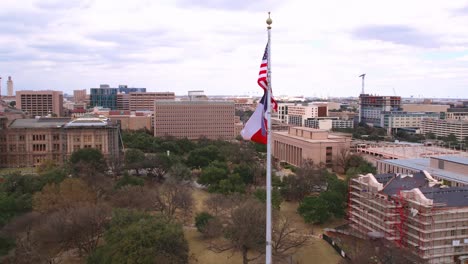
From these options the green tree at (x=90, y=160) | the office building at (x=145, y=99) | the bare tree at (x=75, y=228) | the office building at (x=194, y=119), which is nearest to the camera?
the bare tree at (x=75, y=228)

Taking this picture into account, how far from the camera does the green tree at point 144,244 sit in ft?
80.5

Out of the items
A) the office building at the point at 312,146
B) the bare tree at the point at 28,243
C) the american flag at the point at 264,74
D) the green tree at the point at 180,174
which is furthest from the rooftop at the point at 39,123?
the american flag at the point at 264,74

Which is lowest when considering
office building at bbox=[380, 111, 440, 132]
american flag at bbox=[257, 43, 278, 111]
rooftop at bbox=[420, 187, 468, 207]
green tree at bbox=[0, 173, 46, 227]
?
green tree at bbox=[0, 173, 46, 227]

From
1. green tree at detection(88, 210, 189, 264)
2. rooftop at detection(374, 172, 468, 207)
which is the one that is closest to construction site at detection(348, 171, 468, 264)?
rooftop at detection(374, 172, 468, 207)

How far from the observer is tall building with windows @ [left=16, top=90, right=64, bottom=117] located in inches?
5463

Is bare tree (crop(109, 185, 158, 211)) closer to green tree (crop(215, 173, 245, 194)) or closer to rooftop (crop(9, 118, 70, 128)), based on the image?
green tree (crop(215, 173, 245, 194))

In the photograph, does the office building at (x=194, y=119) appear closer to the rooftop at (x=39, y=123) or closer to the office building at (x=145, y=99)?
the rooftop at (x=39, y=123)

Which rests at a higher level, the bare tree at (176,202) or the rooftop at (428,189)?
the rooftop at (428,189)

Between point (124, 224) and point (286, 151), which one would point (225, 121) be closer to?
point (286, 151)

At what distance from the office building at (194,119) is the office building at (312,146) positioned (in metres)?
40.1

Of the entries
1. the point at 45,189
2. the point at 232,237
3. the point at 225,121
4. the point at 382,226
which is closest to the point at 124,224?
the point at 232,237

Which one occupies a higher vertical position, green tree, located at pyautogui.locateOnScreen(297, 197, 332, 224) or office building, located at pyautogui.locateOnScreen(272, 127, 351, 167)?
office building, located at pyautogui.locateOnScreen(272, 127, 351, 167)

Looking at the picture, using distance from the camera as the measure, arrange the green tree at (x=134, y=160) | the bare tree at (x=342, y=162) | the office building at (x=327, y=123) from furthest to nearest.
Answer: the office building at (x=327, y=123) → the bare tree at (x=342, y=162) → the green tree at (x=134, y=160)

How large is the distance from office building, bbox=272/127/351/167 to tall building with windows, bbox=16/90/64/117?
8855 cm
